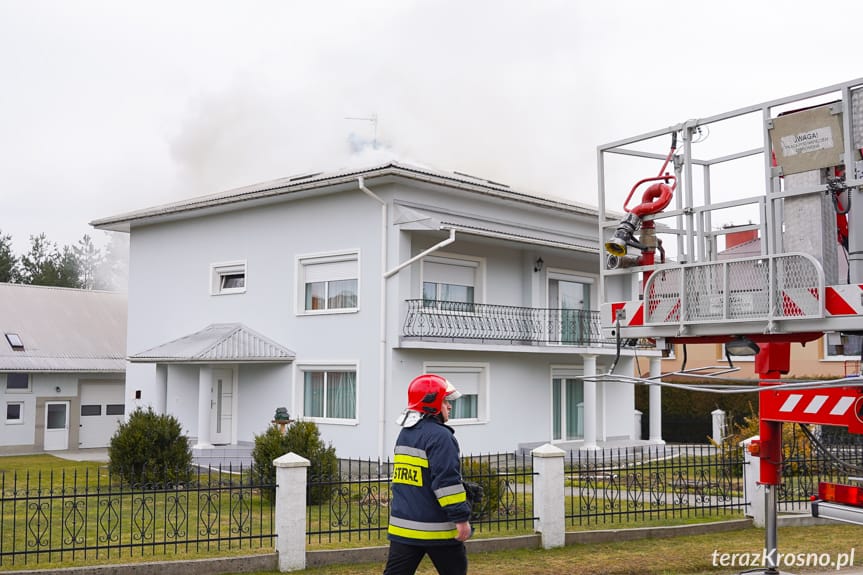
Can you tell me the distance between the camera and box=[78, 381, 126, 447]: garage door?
28562 millimetres

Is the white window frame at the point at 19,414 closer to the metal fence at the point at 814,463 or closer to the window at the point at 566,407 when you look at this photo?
the window at the point at 566,407

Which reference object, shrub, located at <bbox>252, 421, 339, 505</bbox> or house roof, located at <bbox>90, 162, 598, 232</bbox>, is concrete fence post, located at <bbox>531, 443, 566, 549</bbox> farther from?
house roof, located at <bbox>90, 162, 598, 232</bbox>

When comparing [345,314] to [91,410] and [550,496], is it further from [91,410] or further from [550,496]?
[91,410]

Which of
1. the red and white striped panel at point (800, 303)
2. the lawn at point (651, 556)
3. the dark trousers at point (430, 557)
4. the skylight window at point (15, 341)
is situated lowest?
the lawn at point (651, 556)

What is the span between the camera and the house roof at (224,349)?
70.0ft

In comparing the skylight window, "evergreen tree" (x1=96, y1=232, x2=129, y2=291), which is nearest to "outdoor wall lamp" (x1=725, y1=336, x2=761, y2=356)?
the skylight window

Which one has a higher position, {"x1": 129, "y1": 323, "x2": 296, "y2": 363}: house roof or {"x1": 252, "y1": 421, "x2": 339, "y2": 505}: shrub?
{"x1": 129, "y1": 323, "x2": 296, "y2": 363}: house roof

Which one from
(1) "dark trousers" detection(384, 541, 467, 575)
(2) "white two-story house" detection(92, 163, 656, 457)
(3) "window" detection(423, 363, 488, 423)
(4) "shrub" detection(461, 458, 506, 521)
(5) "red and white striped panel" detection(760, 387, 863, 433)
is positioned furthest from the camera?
(3) "window" detection(423, 363, 488, 423)

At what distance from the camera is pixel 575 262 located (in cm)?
2475

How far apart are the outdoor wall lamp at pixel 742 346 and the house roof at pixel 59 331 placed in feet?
76.0

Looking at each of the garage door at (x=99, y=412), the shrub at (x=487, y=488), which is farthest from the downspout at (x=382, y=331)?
the garage door at (x=99, y=412)

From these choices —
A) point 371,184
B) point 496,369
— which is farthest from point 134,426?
point 496,369

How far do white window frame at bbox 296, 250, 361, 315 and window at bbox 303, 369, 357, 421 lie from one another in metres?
1.35

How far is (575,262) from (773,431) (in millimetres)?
16851
